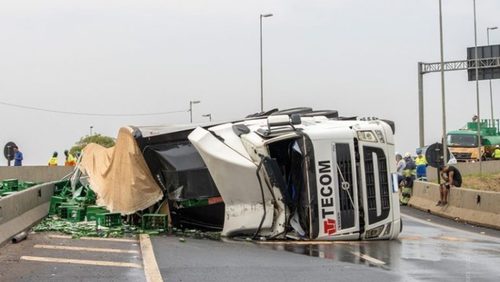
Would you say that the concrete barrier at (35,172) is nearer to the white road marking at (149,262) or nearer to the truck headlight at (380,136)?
the white road marking at (149,262)

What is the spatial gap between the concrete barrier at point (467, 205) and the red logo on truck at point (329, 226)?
6545 mm

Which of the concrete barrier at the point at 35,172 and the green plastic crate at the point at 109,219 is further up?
the concrete barrier at the point at 35,172

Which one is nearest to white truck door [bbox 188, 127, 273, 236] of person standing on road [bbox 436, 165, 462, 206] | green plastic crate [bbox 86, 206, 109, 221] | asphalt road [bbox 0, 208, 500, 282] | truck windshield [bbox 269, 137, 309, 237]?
truck windshield [bbox 269, 137, 309, 237]

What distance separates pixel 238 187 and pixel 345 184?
1808 millimetres

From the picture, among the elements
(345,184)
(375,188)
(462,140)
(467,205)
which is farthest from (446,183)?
(462,140)

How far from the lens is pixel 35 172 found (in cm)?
3303

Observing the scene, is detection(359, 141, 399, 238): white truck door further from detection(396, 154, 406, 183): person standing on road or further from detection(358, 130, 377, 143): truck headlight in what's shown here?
detection(396, 154, 406, 183): person standing on road

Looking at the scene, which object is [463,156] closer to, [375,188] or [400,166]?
[400,166]

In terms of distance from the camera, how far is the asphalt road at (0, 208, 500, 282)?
25.7ft

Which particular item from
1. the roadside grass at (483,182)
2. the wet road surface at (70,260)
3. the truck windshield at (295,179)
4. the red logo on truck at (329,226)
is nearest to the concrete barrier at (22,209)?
the wet road surface at (70,260)

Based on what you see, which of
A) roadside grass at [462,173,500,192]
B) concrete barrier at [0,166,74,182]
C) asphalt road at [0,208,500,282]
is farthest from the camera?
concrete barrier at [0,166,74,182]

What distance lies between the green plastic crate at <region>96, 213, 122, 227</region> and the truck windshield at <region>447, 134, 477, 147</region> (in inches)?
1394

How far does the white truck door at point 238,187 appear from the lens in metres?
11.4

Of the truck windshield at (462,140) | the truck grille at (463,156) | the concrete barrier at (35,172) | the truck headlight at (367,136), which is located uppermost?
the truck windshield at (462,140)
